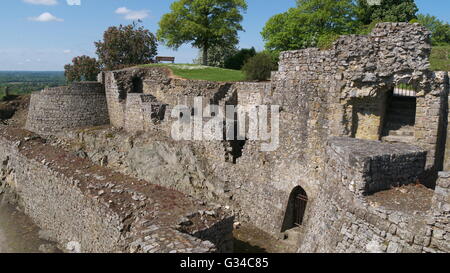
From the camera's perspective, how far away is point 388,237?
580 cm

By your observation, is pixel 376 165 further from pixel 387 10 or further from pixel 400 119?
pixel 387 10

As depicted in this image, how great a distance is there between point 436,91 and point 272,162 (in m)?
5.26

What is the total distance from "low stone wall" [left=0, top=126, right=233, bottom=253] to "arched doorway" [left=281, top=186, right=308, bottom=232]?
3.28 m

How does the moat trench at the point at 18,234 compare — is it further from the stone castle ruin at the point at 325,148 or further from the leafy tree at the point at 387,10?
the leafy tree at the point at 387,10

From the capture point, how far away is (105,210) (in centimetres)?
924

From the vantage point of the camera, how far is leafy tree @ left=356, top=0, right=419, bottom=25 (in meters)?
28.2

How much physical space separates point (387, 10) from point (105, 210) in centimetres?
2877

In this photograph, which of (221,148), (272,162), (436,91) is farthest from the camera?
(221,148)

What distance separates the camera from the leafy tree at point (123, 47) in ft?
107

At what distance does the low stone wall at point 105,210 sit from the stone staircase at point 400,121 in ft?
16.7

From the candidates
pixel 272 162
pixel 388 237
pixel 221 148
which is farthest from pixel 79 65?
pixel 388 237

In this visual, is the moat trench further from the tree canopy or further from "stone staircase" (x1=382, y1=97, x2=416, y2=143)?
the tree canopy

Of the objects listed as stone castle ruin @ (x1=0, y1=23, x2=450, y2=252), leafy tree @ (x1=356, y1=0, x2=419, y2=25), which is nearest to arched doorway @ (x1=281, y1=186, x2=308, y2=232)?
stone castle ruin @ (x1=0, y1=23, x2=450, y2=252)
